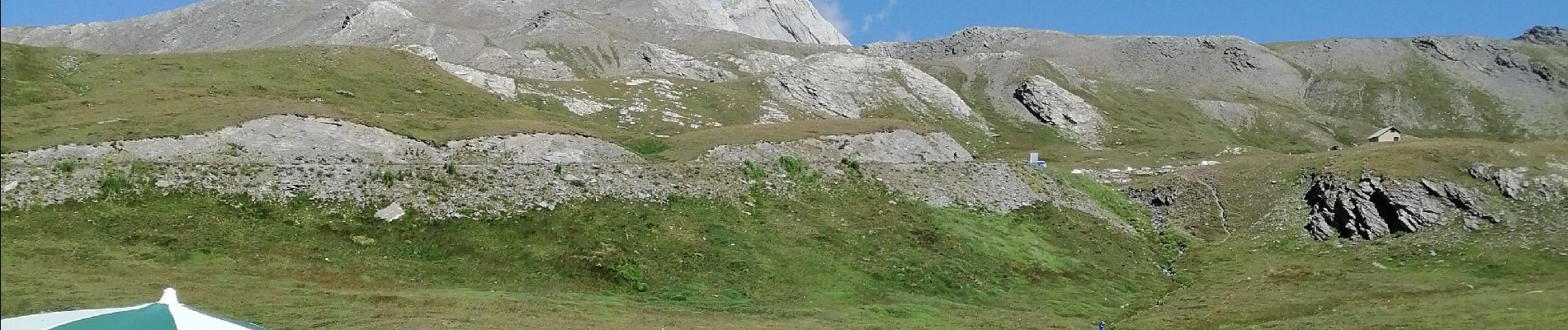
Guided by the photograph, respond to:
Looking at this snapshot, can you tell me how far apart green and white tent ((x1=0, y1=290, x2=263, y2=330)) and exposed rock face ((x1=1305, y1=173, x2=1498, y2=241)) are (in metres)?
68.3

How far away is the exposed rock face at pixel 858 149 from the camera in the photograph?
76.2m

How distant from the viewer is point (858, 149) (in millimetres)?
84312

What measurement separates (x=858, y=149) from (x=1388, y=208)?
39176 millimetres

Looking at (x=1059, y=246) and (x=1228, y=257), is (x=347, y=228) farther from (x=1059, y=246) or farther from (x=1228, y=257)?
(x=1228, y=257)

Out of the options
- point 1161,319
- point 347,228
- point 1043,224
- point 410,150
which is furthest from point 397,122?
point 1161,319

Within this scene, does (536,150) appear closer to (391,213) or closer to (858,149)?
(391,213)

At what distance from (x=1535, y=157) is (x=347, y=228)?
78362mm

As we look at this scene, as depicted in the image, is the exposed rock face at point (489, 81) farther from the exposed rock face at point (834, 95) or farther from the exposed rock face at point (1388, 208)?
the exposed rock face at point (1388, 208)

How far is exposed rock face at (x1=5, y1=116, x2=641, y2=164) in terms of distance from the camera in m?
54.7

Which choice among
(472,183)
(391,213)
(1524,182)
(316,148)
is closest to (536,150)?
(316,148)

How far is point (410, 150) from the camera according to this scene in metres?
67.4

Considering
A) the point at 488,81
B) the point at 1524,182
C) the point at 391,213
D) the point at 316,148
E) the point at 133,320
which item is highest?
the point at 488,81

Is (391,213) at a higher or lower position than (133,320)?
higher

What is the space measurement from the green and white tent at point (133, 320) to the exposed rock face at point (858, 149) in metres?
52.6
